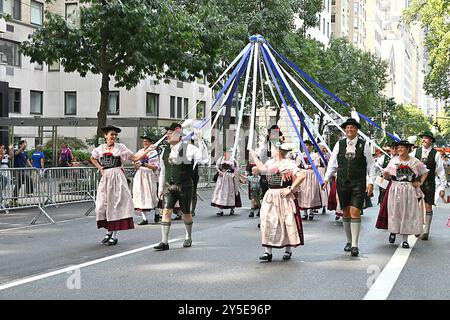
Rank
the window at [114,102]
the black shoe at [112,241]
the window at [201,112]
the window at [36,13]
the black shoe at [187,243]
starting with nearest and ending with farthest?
the black shoe at [187,243] < the black shoe at [112,241] < the window at [36,13] < the window at [114,102] < the window at [201,112]

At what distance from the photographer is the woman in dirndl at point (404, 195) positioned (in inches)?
413

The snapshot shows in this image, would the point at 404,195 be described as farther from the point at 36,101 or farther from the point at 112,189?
the point at 36,101

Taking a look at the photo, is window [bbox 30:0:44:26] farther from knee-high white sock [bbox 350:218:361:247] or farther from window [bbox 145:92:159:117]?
knee-high white sock [bbox 350:218:361:247]

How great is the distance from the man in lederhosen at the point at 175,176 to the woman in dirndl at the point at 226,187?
19.4 feet

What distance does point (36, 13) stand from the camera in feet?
126

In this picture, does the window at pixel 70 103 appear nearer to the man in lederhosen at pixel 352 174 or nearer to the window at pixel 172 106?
the window at pixel 172 106

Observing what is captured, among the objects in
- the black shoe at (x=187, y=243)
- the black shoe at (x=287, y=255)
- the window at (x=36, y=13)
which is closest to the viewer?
the black shoe at (x=287, y=255)

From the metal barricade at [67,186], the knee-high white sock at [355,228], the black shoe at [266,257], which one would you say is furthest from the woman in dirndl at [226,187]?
the black shoe at [266,257]

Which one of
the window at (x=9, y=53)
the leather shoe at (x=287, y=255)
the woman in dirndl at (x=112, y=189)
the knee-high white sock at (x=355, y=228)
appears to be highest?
the window at (x=9, y=53)

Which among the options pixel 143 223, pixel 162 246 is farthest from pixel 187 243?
pixel 143 223

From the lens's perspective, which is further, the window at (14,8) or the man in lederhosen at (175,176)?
the window at (14,8)

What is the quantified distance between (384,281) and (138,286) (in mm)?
2892

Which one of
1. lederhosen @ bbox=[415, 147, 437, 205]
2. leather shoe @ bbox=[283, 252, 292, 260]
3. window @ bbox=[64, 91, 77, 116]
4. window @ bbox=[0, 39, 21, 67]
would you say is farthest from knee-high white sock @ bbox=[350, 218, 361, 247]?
window @ bbox=[64, 91, 77, 116]
